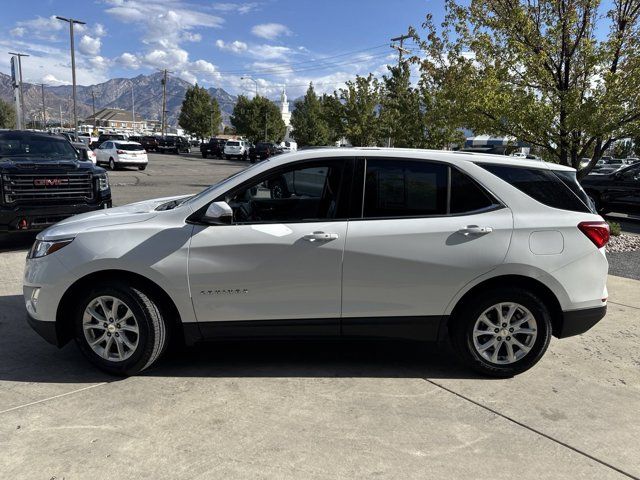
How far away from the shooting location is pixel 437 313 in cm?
378

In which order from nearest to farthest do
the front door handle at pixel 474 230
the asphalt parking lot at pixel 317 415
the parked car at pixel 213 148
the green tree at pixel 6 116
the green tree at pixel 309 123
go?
the asphalt parking lot at pixel 317 415
the front door handle at pixel 474 230
the parked car at pixel 213 148
the green tree at pixel 309 123
the green tree at pixel 6 116

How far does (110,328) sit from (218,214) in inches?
45.7

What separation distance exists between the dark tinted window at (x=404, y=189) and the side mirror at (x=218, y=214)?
38.2 inches

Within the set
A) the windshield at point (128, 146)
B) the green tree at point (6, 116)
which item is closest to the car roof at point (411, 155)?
the windshield at point (128, 146)

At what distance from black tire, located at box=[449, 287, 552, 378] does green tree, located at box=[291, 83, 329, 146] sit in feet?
159

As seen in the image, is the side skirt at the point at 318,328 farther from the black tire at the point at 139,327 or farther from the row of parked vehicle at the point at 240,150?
the row of parked vehicle at the point at 240,150

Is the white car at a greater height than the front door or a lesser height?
greater

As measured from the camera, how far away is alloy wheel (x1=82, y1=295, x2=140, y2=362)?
3.71 metres

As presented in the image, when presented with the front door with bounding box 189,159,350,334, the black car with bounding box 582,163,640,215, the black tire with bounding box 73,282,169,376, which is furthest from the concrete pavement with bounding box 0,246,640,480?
the black car with bounding box 582,163,640,215

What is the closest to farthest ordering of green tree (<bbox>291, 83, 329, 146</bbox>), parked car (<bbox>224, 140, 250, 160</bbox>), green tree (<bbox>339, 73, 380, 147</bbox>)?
green tree (<bbox>339, 73, 380, 147</bbox>), parked car (<bbox>224, 140, 250, 160</bbox>), green tree (<bbox>291, 83, 329, 146</bbox>)

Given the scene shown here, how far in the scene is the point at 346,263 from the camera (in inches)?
144

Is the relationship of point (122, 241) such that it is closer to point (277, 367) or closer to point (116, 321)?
point (116, 321)

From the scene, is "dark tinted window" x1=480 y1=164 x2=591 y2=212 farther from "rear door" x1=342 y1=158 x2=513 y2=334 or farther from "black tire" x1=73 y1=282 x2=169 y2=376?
"black tire" x1=73 y1=282 x2=169 y2=376

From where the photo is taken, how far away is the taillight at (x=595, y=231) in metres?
3.80
